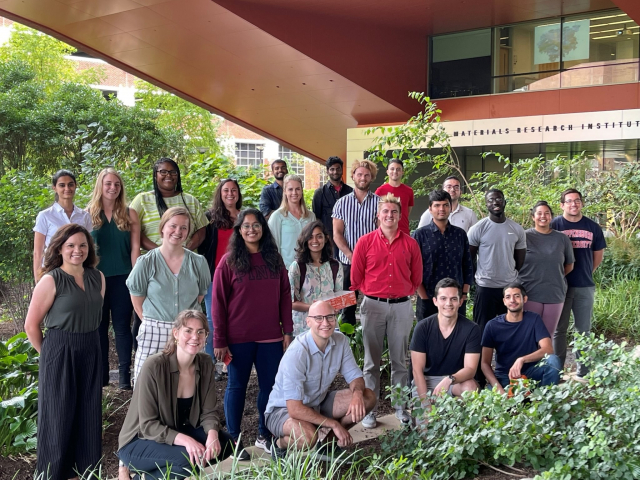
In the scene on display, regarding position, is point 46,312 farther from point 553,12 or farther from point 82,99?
point 553,12

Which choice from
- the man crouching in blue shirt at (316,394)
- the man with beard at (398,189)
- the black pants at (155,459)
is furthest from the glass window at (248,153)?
the black pants at (155,459)

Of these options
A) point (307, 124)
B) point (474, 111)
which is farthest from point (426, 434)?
point (307, 124)

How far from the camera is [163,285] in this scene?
15.9 ft

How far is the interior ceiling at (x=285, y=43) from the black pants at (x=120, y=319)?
10740 mm

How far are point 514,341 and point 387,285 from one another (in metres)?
1.16

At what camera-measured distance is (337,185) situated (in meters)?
7.66

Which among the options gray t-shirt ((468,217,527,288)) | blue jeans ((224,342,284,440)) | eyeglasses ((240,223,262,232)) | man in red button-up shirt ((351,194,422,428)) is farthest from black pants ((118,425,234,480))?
gray t-shirt ((468,217,527,288))

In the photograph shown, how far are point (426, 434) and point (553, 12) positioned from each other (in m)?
17.9

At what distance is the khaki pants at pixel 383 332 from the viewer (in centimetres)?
567

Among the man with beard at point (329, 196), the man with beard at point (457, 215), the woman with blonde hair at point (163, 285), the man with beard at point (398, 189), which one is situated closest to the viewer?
the woman with blonde hair at point (163, 285)

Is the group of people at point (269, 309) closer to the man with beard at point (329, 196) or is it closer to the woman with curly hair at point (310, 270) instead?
the woman with curly hair at point (310, 270)

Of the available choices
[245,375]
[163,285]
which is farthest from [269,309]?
[163,285]

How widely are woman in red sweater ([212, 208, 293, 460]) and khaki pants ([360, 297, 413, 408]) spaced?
937 millimetres

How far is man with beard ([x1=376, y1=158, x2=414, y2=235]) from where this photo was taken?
7.35m
